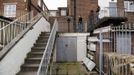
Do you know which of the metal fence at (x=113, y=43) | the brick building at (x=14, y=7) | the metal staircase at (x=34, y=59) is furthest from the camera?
the brick building at (x=14, y=7)

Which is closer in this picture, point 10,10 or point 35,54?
point 35,54

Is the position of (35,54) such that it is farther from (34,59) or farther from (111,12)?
(111,12)

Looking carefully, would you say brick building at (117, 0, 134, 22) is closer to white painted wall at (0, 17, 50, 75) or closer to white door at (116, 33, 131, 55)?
white door at (116, 33, 131, 55)

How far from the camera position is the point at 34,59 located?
36.2ft

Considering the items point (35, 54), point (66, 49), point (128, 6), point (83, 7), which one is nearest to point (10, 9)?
point (66, 49)

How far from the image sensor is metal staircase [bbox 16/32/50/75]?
10167mm

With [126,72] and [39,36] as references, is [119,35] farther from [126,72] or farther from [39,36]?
[126,72]

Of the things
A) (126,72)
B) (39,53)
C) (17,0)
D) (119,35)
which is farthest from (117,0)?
(126,72)

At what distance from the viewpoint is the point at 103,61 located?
1371 centimetres

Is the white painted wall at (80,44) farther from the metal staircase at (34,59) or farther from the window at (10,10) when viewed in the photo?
the metal staircase at (34,59)

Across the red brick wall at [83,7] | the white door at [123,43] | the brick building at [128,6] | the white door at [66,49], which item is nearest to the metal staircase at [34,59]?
the white door at [123,43]

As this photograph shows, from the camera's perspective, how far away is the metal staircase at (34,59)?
10167mm

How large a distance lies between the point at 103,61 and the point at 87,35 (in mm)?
10261

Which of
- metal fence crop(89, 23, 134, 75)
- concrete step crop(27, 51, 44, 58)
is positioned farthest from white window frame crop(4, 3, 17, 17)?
concrete step crop(27, 51, 44, 58)
